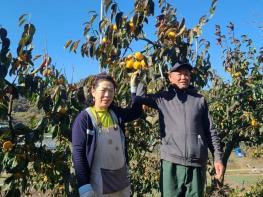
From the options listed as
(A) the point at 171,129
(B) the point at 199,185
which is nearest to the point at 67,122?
(A) the point at 171,129

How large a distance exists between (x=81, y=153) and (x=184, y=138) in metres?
0.75

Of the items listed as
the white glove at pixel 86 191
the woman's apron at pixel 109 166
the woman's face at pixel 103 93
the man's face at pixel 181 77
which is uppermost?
the man's face at pixel 181 77

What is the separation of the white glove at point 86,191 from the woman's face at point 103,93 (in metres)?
Result: 0.46

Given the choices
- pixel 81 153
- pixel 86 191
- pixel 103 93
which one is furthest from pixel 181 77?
pixel 86 191

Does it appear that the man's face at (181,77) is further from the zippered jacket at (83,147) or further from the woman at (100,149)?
the zippered jacket at (83,147)

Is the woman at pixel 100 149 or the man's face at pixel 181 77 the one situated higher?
the man's face at pixel 181 77

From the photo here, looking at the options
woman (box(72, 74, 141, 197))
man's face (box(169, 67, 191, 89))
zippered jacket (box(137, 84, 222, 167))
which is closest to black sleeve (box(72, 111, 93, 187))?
woman (box(72, 74, 141, 197))

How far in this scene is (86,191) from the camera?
2.33 metres

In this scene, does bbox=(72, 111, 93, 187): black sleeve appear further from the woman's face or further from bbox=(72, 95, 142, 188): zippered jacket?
the woman's face

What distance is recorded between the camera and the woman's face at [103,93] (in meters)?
2.50

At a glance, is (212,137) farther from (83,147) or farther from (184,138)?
(83,147)

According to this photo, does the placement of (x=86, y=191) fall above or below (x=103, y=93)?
below

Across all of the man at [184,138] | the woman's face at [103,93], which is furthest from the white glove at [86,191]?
Result: the man at [184,138]

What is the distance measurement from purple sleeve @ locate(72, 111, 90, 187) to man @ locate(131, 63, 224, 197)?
0.65m
